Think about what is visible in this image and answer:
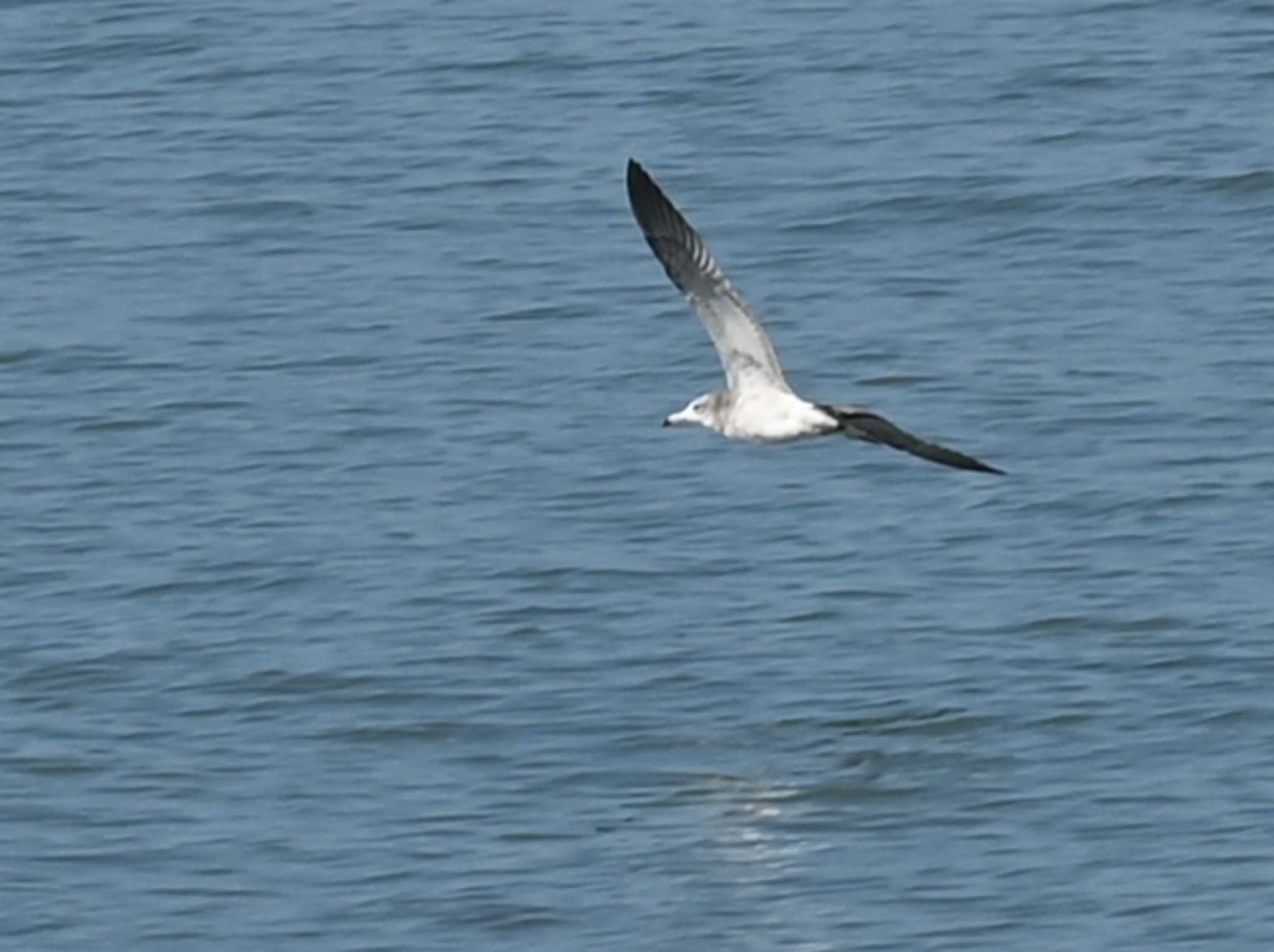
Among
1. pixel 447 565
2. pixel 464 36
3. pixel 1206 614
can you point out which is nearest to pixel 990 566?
pixel 1206 614

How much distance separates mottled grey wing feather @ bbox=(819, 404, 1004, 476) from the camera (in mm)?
13469

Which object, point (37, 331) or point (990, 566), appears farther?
point (37, 331)

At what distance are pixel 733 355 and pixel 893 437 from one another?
1.32 m

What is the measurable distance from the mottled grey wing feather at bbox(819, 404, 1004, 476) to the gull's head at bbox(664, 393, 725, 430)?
0.78 m

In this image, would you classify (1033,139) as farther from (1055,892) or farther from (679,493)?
(1055,892)

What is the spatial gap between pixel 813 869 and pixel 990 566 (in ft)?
11.4

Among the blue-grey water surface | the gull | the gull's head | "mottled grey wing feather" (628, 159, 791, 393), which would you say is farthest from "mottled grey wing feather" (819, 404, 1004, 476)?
the blue-grey water surface

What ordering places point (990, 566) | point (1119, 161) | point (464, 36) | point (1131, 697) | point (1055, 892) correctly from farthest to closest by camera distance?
1. point (464, 36)
2. point (1119, 161)
3. point (990, 566)
4. point (1131, 697)
5. point (1055, 892)

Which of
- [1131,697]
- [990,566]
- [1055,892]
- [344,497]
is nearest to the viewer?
[1055,892]

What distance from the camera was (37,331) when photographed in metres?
21.8

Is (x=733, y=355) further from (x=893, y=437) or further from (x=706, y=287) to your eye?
(x=893, y=437)

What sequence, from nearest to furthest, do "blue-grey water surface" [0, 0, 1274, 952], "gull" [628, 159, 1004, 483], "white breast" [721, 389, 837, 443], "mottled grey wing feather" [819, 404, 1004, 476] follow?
1. "mottled grey wing feather" [819, 404, 1004, 476]
2. "gull" [628, 159, 1004, 483]
3. "white breast" [721, 389, 837, 443]
4. "blue-grey water surface" [0, 0, 1274, 952]

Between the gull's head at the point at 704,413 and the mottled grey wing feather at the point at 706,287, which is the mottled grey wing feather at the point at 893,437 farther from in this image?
the gull's head at the point at 704,413

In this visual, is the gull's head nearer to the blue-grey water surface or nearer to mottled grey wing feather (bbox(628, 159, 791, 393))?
mottled grey wing feather (bbox(628, 159, 791, 393))
